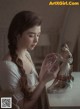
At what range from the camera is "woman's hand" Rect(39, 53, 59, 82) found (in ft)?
2.70

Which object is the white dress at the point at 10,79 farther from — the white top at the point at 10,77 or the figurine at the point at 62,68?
the figurine at the point at 62,68

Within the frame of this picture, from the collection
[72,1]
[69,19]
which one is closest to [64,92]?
[72,1]

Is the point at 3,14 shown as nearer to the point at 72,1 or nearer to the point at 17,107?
the point at 72,1

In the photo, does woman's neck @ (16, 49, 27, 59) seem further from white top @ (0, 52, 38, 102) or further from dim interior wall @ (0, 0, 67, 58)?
dim interior wall @ (0, 0, 67, 58)

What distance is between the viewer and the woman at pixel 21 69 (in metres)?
0.82

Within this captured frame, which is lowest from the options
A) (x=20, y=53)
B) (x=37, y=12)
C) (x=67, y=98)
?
(x=67, y=98)

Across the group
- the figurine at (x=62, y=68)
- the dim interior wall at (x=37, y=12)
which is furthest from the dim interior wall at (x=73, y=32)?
the figurine at (x=62, y=68)

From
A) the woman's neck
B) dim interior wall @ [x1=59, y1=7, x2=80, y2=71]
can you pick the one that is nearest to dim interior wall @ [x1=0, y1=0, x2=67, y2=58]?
dim interior wall @ [x1=59, y1=7, x2=80, y2=71]

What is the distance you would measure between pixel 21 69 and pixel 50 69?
3.3 inches

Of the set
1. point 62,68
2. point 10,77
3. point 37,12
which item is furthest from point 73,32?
point 10,77

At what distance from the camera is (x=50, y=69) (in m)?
0.85

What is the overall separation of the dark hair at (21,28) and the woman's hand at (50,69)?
0.06 meters

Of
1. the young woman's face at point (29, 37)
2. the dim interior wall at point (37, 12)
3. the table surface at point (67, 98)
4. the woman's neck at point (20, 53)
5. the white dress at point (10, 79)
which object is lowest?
the table surface at point (67, 98)

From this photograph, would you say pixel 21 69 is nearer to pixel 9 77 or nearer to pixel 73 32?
pixel 9 77
